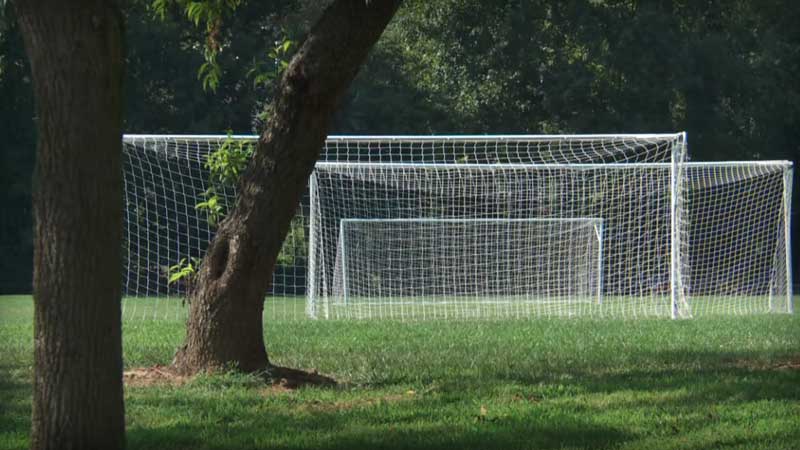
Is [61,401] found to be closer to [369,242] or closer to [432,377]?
[432,377]

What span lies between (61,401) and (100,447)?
25cm

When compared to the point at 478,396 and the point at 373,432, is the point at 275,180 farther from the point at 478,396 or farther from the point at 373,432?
the point at 373,432

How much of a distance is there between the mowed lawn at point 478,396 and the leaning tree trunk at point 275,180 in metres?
0.37

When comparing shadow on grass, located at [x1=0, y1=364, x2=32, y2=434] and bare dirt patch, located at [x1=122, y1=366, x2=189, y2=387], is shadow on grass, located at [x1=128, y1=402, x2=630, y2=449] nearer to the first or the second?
shadow on grass, located at [x1=0, y1=364, x2=32, y2=434]

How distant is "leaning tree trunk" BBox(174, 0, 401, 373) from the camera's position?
7750 mm

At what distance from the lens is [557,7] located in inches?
1310

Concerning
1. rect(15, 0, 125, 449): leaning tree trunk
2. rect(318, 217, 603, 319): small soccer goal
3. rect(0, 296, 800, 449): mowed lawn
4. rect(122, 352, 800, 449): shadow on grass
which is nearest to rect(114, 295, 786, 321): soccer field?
rect(318, 217, 603, 319): small soccer goal

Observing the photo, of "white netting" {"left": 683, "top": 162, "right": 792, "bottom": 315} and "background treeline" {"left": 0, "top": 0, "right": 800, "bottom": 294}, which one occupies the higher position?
"background treeline" {"left": 0, "top": 0, "right": 800, "bottom": 294}

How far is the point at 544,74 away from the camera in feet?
109

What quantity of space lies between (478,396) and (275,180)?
79.3 inches

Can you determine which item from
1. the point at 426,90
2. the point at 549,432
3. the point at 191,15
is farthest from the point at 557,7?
the point at 549,432

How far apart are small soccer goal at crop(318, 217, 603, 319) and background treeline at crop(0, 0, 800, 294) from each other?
440 inches

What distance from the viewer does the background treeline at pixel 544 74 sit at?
31.3 meters

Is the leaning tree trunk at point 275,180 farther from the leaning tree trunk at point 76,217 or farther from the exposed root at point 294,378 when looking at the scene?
the leaning tree trunk at point 76,217
